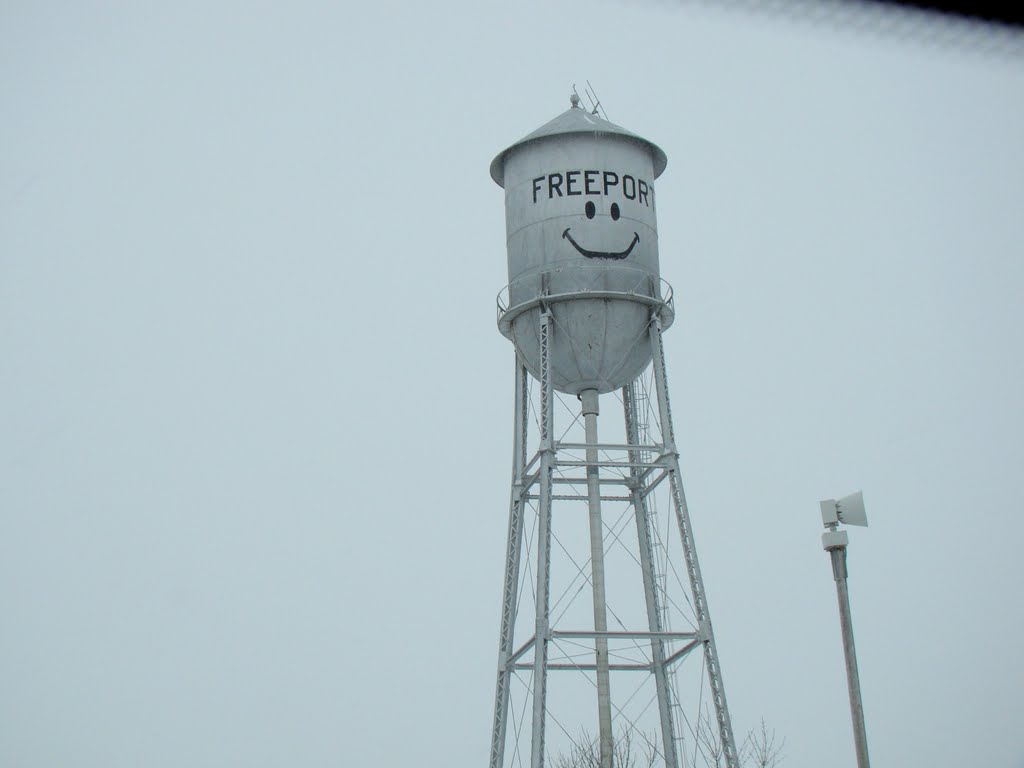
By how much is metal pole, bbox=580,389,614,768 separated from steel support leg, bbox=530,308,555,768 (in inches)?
35.6

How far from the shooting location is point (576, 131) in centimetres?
2848

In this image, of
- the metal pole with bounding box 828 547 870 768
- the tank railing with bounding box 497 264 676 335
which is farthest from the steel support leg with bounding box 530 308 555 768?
the metal pole with bounding box 828 547 870 768

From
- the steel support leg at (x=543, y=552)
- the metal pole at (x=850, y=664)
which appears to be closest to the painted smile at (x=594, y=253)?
the steel support leg at (x=543, y=552)

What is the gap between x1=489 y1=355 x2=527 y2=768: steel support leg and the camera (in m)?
27.8

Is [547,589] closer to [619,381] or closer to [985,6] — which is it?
[619,381]

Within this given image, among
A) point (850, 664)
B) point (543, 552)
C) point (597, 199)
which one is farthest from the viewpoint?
point (597, 199)

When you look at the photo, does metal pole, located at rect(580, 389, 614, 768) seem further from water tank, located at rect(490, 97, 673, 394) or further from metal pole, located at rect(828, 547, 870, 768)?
metal pole, located at rect(828, 547, 870, 768)

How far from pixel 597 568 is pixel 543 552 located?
139 centimetres

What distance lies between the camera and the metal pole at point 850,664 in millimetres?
12297

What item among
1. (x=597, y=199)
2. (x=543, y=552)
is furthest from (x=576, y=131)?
(x=543, y=552)

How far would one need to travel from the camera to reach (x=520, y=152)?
95.3 feet

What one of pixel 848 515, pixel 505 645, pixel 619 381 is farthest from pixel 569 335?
pixel 848 515

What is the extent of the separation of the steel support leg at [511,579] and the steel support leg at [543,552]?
151cm

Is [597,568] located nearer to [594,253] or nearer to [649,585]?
[649,585]
